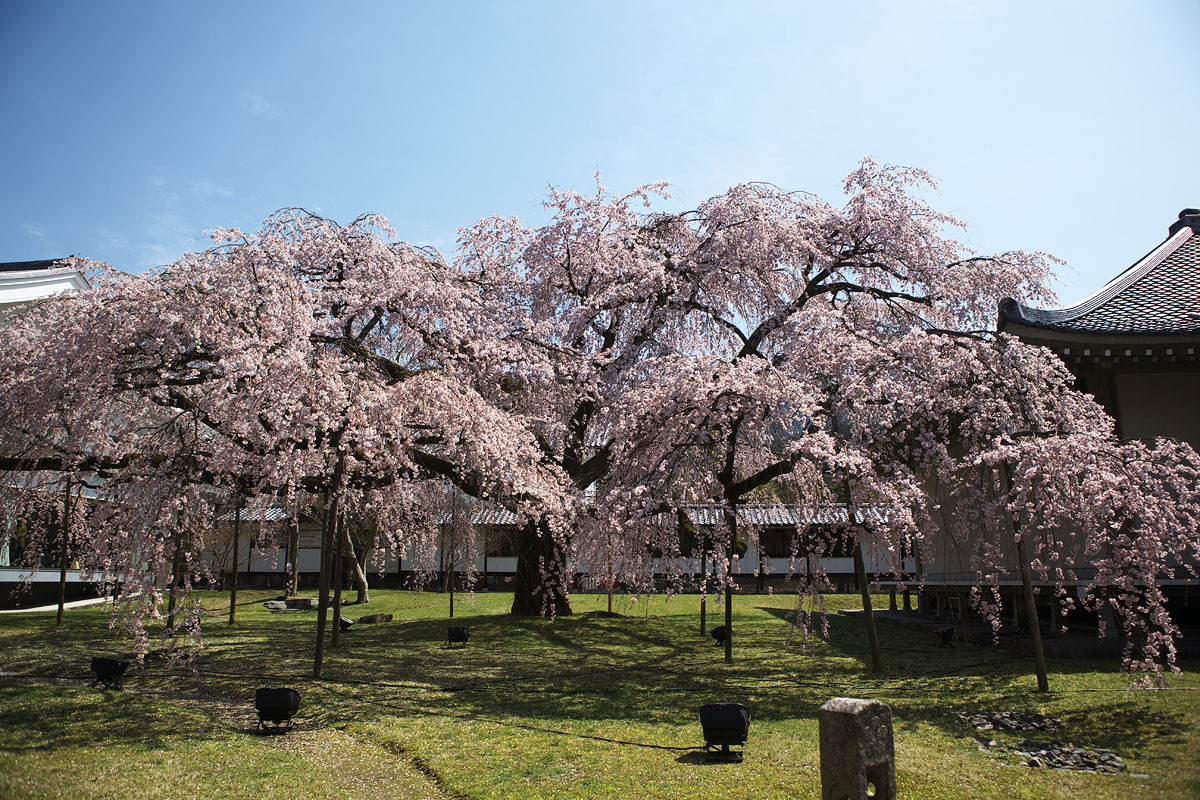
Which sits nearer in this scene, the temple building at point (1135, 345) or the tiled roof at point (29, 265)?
the temple building at point (1135, 345)

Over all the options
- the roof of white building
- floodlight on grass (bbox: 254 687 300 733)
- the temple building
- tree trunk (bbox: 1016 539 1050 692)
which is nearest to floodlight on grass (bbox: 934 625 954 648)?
tree trunk (bbox: 1016 539 1050 692)

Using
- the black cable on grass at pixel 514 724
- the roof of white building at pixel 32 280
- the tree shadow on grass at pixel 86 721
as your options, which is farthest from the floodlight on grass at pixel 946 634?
the roof of white building at pixel 32 280

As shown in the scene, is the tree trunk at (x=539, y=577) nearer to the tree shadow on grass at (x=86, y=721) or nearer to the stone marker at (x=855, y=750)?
the tree shadow on grass at (x=86, y=721)

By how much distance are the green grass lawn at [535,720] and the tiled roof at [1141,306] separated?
17.1 feet

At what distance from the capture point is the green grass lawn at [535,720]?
654 centimetres

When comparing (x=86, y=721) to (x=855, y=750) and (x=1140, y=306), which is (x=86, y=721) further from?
(x=1140, y=306)

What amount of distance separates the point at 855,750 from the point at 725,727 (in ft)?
6.80

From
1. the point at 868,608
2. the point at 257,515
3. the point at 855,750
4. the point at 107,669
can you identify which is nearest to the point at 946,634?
the point at 868,608

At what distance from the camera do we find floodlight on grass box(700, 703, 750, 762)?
23.8ft

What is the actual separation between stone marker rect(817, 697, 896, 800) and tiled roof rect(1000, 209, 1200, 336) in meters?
9.22

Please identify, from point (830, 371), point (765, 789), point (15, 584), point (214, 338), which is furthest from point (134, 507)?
point (15, 584)

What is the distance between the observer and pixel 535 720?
902cm

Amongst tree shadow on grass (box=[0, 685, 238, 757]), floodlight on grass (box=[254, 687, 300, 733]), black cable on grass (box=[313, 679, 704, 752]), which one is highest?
floodlight on grass (box=[254, 687, 300, 733])

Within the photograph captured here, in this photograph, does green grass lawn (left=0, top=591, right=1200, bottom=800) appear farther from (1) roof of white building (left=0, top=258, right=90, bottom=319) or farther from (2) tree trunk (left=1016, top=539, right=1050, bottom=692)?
(1) roof of white building (left=0, top=258, right=90, bottom=319)
